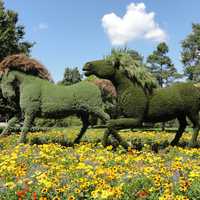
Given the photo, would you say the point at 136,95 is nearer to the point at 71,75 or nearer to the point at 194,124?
the point at 194,124

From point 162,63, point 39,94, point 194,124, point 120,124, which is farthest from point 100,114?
Answer: point 162,63

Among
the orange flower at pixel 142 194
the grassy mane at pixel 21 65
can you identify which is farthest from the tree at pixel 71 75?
the orange flower at pixel 142 194

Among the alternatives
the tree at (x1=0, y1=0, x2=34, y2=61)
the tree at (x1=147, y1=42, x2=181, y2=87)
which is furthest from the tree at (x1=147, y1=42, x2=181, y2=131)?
the tree at (x1=0, y1=0, x2=34, y2=61)

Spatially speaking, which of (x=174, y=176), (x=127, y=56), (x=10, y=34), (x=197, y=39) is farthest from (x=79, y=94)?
(x=197, y=39)

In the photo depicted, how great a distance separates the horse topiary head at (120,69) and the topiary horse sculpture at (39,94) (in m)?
1.10

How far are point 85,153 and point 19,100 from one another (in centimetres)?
368

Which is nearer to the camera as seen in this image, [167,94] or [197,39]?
[167,94]

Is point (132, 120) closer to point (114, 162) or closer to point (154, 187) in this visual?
point (114, 162)

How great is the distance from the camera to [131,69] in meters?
9.44

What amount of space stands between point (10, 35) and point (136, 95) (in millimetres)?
19937

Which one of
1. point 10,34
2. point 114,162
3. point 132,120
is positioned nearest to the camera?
point 114,162

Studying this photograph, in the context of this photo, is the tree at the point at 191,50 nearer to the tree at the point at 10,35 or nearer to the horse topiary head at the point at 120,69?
the tree at the point at 10,35

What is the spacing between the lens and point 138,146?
410 inches

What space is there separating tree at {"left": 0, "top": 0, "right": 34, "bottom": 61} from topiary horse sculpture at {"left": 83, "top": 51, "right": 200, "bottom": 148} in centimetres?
1857
